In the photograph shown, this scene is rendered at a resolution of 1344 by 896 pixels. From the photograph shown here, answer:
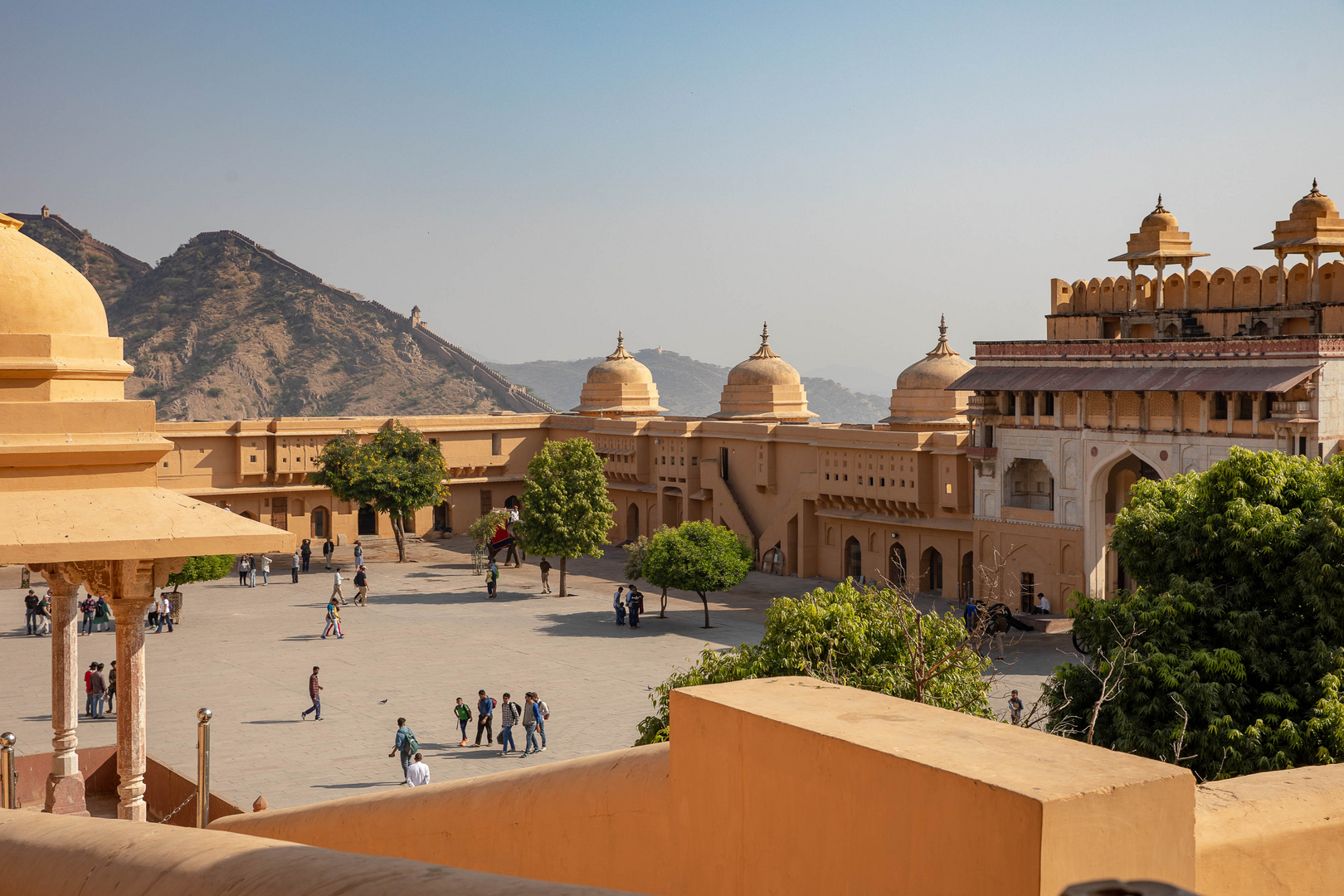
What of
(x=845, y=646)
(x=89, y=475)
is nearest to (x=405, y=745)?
(x=845, y=646)

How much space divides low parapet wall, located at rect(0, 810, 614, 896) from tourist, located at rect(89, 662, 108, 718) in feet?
59.1

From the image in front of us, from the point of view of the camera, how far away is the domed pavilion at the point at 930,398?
3794 cm

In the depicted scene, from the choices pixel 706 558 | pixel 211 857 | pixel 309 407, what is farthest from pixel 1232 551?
pixel 309 407

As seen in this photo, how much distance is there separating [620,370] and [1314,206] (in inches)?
1054

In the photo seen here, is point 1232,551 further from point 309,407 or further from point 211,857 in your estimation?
point 309,407

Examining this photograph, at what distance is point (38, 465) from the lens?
25.6ft

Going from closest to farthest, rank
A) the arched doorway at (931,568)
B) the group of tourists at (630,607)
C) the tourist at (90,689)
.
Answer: the tourist at (90,689) < the group of tourists at (630,607) < the arched doorway at (931,568)

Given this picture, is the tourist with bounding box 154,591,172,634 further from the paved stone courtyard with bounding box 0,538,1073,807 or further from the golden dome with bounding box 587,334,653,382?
the golden dome with bounding box 587,334,653,382

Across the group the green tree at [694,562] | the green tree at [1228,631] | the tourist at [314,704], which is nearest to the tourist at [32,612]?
the tourist at [314,704]

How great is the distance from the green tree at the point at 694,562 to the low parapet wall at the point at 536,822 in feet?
75.0

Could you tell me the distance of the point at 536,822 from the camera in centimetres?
507

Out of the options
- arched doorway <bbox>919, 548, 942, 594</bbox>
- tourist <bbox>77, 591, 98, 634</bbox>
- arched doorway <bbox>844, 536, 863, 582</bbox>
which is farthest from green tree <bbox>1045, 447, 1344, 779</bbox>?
tourist <bbox>77, 591, 98, 634</bbox>

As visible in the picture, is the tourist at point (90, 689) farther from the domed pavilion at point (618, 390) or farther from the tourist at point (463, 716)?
the domed pavilion at point (618, 390)

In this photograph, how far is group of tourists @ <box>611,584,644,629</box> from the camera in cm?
2880
